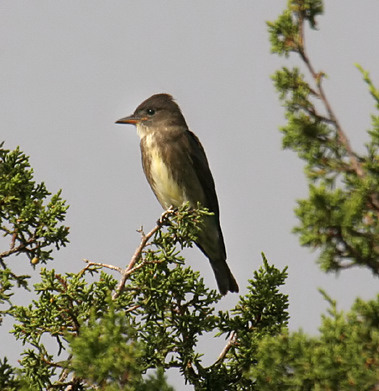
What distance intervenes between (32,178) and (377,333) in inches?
109

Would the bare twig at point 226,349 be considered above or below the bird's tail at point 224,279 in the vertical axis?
below

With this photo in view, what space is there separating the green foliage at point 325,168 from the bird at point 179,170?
3.67 m

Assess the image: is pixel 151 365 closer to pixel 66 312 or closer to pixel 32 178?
pixel 66 312

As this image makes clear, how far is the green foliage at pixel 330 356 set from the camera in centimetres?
386

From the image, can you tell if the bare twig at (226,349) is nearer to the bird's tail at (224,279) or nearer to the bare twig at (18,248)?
the bare twig at (18,248)

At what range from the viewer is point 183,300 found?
5.72m

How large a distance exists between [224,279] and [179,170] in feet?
4.33

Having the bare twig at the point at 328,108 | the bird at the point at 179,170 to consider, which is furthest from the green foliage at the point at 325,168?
the bird at the point at 179,170

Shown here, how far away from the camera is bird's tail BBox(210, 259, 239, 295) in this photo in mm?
8591

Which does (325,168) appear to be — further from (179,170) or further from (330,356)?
(179,170)

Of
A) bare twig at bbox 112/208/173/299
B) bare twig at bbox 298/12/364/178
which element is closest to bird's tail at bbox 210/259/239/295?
bare twig at bbox 112/208/173/299

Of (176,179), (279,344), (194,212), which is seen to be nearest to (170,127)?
(176,179)

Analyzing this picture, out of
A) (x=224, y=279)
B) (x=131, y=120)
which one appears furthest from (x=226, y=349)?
(x=131, y=120)

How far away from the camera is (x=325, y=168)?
435cm
